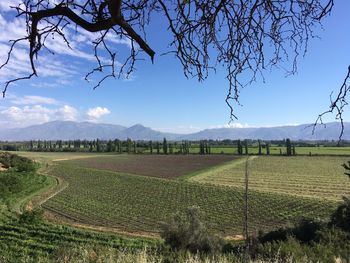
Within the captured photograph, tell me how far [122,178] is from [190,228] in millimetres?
47323

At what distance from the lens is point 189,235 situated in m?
17.7

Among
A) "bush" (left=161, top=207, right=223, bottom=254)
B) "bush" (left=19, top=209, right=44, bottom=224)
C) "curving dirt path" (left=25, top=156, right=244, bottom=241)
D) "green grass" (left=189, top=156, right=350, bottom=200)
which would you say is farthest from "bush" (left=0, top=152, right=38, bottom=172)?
"bush" (left=161, top=207, right=223, bottom=254)

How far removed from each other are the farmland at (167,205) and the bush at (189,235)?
7.34m

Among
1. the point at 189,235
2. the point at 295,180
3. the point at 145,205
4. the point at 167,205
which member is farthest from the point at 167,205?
the point at 295,180

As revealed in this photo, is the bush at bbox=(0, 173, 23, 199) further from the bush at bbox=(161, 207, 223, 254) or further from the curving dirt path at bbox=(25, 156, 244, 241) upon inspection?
the bush at bbox=(161, 207, 223, 254)

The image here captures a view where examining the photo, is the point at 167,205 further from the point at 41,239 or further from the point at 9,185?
the point at 9,185

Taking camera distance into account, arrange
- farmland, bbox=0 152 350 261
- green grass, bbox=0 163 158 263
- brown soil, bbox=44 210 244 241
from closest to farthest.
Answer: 1. green grass, bbox=0 163 158 263
2. farmland, bbox=0 152 350 261
3. brown soil, bbox=44 210 244 241

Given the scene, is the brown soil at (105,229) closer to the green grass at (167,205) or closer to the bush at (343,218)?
the green grass at (167,205)

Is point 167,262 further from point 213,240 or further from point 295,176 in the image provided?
point 295,176

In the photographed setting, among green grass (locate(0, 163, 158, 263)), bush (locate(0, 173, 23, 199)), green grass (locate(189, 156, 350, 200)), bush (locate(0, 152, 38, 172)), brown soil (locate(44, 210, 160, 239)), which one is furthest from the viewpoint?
bush (locate(0, 152, 38, 172))

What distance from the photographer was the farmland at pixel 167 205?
102 ft

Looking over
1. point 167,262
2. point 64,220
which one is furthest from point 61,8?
point 64,220

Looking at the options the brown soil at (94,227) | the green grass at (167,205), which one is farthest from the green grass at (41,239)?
the green grass at (167,205)

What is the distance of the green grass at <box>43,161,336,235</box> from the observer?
1230 inches
